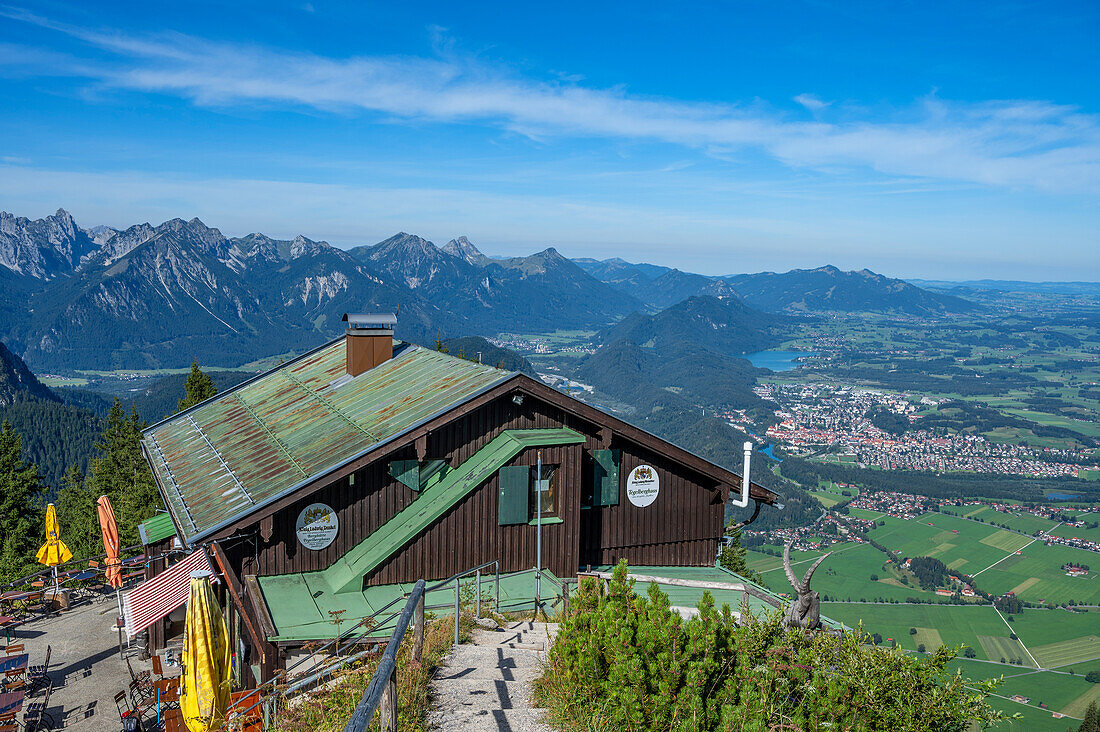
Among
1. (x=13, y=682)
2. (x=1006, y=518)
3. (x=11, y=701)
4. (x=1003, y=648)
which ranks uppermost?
Result: (x=11, y=701)

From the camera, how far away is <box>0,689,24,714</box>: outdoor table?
15141 millimetres

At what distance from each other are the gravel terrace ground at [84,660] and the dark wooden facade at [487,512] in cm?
583

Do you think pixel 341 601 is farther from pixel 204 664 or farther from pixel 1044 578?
pixel 1044 578

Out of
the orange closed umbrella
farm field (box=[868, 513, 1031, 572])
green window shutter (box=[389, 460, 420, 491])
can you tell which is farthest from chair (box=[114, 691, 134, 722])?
farm field (box=[868, 513, 1031, 572])

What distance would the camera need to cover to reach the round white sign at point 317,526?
46.4ft

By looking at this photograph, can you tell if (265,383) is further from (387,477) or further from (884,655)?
(884,655)

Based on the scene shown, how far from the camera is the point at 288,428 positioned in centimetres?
1902

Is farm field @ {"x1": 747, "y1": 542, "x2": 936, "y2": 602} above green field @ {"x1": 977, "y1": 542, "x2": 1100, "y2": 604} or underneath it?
above

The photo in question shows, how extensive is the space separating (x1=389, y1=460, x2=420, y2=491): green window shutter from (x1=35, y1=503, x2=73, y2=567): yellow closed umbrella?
1422 cm

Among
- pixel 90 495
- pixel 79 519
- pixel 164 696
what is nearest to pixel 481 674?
pixel 164 696

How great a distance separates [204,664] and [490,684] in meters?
4.32

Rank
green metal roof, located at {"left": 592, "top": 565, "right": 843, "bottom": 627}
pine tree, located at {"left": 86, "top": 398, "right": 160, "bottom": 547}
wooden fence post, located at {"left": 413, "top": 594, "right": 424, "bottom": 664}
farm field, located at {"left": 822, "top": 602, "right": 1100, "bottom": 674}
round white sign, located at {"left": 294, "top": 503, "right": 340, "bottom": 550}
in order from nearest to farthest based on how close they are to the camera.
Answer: wooden fence post, located at {"left": 413, "top": 594, "right": 424, "bottom": 664} < green metal roof, located at {"left": 592, "top": 565, "right": 843, "bottom": 627} < round white sign, located at {"left": 294, "top": 503, "right": 340, "bottom": 550} < pine tree, located at {"left": 86, "top": 398, "right": 160, "bottom": 547} < farm field, located at {"left": 822, "top": 602, "right": 1100, "bottom": 674}

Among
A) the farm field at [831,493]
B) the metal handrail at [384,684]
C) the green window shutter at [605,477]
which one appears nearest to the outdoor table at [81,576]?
the green window shutter at [605,477]

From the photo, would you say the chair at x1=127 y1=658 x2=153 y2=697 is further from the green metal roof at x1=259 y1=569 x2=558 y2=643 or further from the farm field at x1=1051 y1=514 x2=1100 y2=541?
the farm field at x1=1051 y1=514 x2=1100 y2=541
